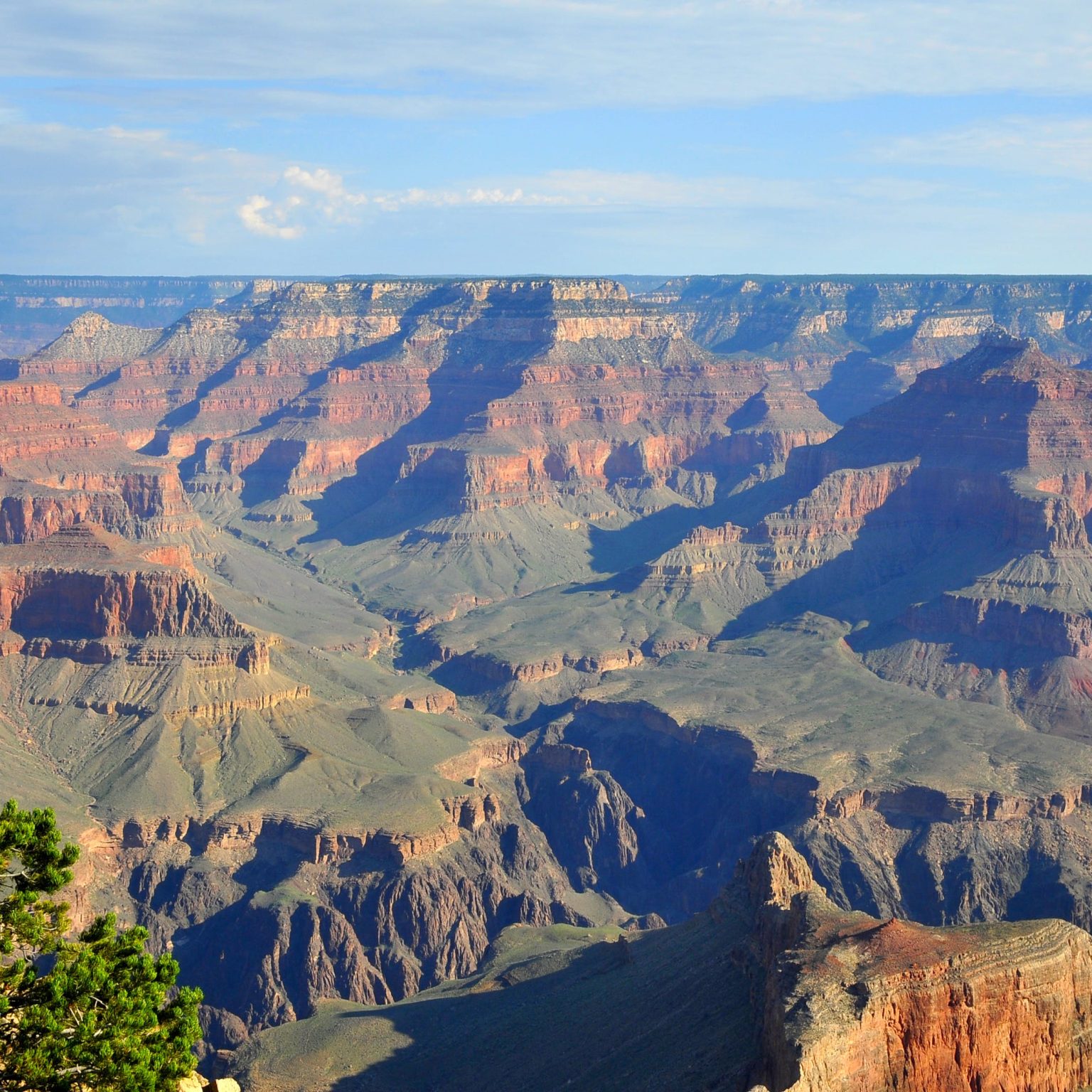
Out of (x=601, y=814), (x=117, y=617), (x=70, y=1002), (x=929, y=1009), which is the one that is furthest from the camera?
(x=117, y=617)

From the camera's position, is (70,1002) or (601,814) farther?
(601,814)

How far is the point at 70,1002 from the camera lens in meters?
41.2

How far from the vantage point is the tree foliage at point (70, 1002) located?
39812 mm

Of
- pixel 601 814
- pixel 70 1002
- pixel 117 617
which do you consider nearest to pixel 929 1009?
pixel 70 1002

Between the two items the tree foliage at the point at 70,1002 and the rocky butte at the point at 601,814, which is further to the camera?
the rocky butte at the point at 601,814

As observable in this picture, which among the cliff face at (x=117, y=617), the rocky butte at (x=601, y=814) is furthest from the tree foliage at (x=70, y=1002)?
the cliff face at (x=117, y=617)

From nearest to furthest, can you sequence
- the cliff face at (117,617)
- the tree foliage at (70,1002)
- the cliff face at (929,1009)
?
1. the tree foliage at (70,1002)
2. the cliff face at (929,1009)
3. the cliff face at (117,617)

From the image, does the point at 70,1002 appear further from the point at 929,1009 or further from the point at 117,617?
the point at 117,617

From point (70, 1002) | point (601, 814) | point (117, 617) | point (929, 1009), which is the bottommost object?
point (601, 814)

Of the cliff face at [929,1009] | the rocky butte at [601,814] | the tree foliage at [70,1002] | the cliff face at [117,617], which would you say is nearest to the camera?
the tree foliage at [70,1002]

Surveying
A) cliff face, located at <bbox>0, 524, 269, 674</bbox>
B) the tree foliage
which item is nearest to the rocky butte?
cliff face, located at <bbox>0, 524, 269, 674</bbox>

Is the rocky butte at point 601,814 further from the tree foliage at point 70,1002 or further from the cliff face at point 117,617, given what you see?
the tree foliage at point 70,1002

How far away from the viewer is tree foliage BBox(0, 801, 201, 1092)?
131 feet

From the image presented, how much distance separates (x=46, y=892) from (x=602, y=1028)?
127 ft
